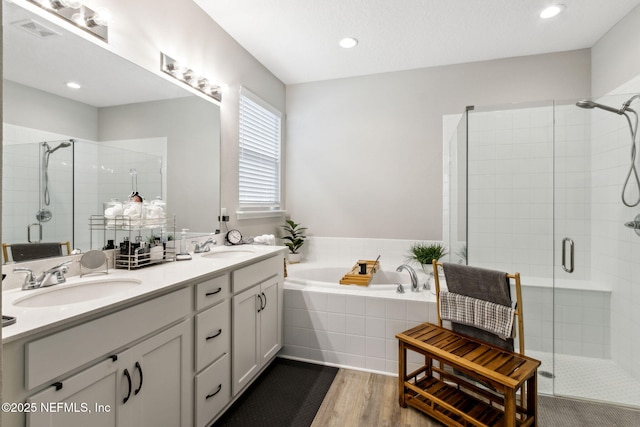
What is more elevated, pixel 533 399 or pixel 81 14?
pixel 81 14

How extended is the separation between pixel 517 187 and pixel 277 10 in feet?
6.82

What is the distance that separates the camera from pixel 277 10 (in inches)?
93.5

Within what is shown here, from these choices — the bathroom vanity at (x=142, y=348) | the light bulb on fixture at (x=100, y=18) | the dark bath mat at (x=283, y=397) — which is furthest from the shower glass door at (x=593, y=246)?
the light bulb on fixture at (x=100, y=18)

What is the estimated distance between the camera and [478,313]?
6.14 ft

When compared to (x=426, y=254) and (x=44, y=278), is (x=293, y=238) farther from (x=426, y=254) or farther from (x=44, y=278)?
(x=44, y=278)

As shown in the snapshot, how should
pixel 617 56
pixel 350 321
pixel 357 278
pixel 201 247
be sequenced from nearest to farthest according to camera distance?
pixel 201 247, pixel 350 321, pixel 617 56, pixel 357 278

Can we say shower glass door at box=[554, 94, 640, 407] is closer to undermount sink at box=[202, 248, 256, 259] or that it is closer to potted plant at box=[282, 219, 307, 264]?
undermount sink at box=[202, 248, 256, 259]

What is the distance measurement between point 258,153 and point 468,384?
2.48 m

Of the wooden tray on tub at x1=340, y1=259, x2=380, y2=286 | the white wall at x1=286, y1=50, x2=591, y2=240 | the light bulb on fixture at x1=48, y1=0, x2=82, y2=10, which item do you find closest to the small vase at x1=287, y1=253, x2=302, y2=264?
the white wall at x1=286, y1=50, x2=591, y2=240

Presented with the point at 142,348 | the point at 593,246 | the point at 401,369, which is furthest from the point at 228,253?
the point at 593,246

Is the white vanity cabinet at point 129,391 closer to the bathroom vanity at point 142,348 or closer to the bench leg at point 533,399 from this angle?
the bathroom vanity at point 142,348

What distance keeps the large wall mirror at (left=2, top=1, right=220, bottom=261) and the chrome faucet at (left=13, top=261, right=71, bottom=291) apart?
5.3 inches

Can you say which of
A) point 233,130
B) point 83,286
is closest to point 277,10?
point 233,130

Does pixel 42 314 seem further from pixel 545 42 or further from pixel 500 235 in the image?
pixel 545 42
